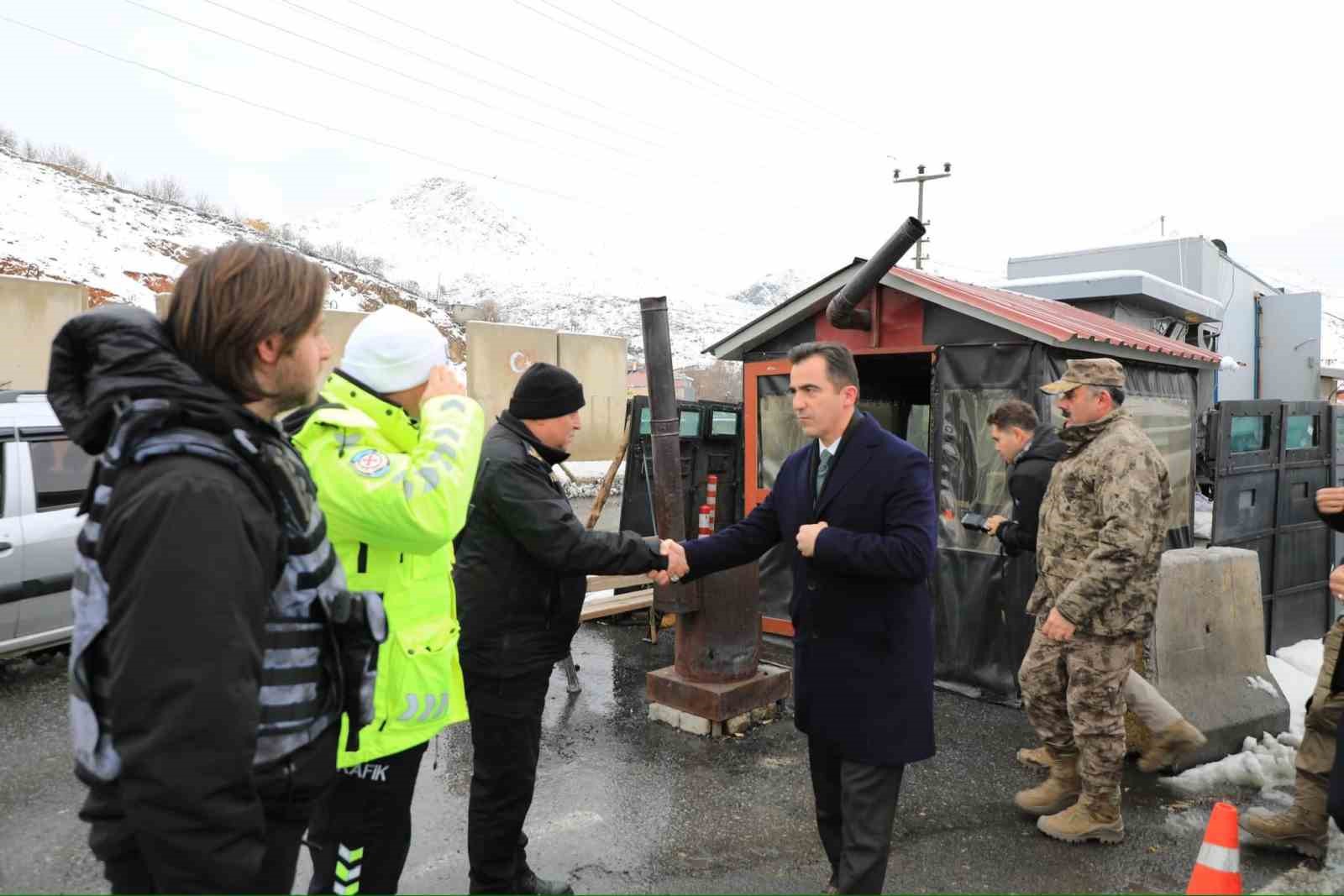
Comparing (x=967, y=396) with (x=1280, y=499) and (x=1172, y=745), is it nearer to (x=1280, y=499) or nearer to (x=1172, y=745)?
(x=1172, y=745)

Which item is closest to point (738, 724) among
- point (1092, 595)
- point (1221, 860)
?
point (1092, 595)

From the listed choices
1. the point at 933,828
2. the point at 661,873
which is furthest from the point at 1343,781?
the point at 661,873

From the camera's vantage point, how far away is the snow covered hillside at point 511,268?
9031cm

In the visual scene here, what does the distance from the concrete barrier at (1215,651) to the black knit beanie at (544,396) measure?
12.2 ft

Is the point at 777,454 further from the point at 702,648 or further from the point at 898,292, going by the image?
the point at 702,648

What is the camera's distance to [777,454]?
7.45 meters

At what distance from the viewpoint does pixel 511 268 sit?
454 ft

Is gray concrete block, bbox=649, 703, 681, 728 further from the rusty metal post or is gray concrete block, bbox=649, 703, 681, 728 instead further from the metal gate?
the metal gate

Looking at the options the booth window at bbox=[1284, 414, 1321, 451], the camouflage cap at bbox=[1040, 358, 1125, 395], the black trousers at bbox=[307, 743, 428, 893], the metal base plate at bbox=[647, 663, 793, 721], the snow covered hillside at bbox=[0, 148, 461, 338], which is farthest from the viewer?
the snow covered hillside at bbox=[0, 148, 461, 338]

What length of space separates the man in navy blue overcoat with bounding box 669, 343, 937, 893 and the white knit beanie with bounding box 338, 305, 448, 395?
1343 millimetres

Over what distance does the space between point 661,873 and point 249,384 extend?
3016 mm

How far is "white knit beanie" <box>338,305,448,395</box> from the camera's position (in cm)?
242

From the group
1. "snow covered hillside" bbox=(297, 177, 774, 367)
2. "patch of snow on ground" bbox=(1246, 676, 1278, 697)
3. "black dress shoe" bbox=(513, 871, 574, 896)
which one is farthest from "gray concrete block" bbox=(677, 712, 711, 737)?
"snow covered hillside" bbox=(297, 177, 774, 367)

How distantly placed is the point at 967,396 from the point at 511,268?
138 metres
